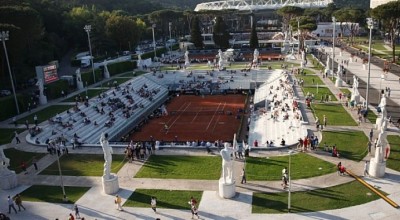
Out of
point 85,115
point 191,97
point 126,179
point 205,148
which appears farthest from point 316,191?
point 191,97

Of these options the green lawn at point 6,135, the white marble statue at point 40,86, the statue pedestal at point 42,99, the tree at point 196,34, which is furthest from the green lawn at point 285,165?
the tree at point 196,34

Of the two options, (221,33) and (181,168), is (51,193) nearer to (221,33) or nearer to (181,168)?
(181,168)

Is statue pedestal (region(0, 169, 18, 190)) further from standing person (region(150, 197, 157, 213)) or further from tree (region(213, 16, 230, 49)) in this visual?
tree (region(213, 16, 230, 49))

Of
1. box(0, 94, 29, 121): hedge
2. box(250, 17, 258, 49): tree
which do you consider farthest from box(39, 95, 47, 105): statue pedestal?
box(250, 17, 258, 49): tree

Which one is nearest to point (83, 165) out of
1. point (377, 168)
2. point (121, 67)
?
point (377, 168)

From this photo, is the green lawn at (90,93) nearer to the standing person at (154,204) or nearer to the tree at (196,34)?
the standing person at (154,204)
